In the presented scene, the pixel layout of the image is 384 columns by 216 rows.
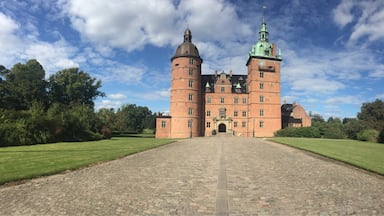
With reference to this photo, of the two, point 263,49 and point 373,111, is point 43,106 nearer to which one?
point 263,49

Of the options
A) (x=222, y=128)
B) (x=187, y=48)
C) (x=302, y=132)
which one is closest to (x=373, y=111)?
(x=302, y=132)

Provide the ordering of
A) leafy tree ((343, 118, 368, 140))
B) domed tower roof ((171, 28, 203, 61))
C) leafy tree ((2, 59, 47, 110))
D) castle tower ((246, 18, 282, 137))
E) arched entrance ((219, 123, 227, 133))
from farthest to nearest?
arched entrance ((219, 123, 227, 133)) < castle tower ((246, 18, 282, 137)) < domed tower roof ((171, 28, 203, 61)) < leafy tree ((343, 118, 368, 140)) < leafy tree ((2, 59, 47, 110))

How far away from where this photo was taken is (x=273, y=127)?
49969 millimetres

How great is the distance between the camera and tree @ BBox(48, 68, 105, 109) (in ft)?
167

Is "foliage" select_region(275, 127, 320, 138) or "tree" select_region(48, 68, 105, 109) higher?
"tree" select_region(48, 68, 105, 109)

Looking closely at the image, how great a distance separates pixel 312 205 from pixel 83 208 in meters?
4.47

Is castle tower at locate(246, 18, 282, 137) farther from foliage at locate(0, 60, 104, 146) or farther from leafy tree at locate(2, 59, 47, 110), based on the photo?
leafy tree at locate(2, 59, 47, 110)

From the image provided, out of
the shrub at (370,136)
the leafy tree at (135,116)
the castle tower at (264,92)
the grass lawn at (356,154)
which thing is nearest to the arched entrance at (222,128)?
the castle tower at (264,92)

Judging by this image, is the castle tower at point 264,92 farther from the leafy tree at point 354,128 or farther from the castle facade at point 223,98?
the leafy tree at point 354,128

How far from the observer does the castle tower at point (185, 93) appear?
47406mm

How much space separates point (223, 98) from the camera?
52875 mm

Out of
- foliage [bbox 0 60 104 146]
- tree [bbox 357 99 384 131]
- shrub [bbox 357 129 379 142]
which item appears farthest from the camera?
tree [bbox 357 99 384 131]

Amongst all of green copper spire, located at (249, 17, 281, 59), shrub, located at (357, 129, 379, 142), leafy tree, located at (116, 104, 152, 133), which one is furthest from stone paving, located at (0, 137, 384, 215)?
leafy tree, located at (116, 104, 152, 133)

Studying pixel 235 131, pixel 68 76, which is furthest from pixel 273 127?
pixel 68 76
